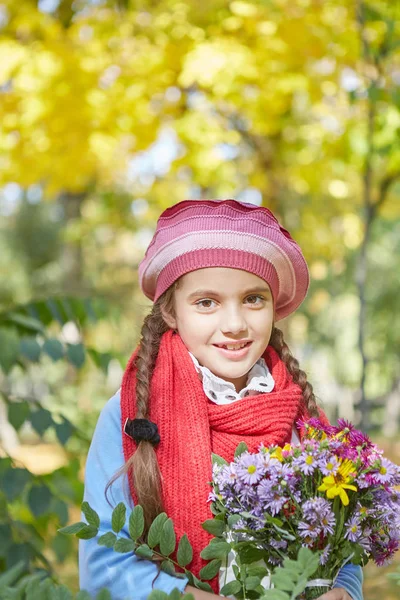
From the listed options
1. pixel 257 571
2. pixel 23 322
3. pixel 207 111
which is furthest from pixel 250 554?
pixel 207 111

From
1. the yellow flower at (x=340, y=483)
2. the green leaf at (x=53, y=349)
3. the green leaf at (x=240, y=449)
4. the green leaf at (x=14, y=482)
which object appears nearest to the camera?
the yellow flower at (x=340, y=483)

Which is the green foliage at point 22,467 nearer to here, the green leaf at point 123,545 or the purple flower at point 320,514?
the green leaf at point 123,545

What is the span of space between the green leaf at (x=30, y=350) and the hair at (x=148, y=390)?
2.50 feet

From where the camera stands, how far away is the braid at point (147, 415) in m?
1.73

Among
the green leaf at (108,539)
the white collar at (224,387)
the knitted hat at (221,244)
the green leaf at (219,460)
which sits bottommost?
the green leaf at (108,539)

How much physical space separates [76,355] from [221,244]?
99 cm

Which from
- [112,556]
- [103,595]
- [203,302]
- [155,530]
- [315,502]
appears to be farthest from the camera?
[203,302]

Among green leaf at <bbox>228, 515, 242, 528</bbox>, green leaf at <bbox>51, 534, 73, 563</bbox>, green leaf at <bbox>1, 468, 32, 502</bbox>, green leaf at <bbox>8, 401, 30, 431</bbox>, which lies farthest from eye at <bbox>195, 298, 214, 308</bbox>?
green leaf at <bbox>51, 534, 73, 563</bbox>

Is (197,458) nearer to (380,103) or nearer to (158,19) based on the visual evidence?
(380,103)

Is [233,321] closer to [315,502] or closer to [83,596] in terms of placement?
[315,502]

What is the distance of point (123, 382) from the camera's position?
189 cm

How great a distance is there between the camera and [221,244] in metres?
1.90

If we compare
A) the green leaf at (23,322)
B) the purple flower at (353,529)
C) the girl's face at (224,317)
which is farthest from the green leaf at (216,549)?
the green leaf at (23,322)

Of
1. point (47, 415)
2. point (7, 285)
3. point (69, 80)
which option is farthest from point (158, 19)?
point (7, 285)
